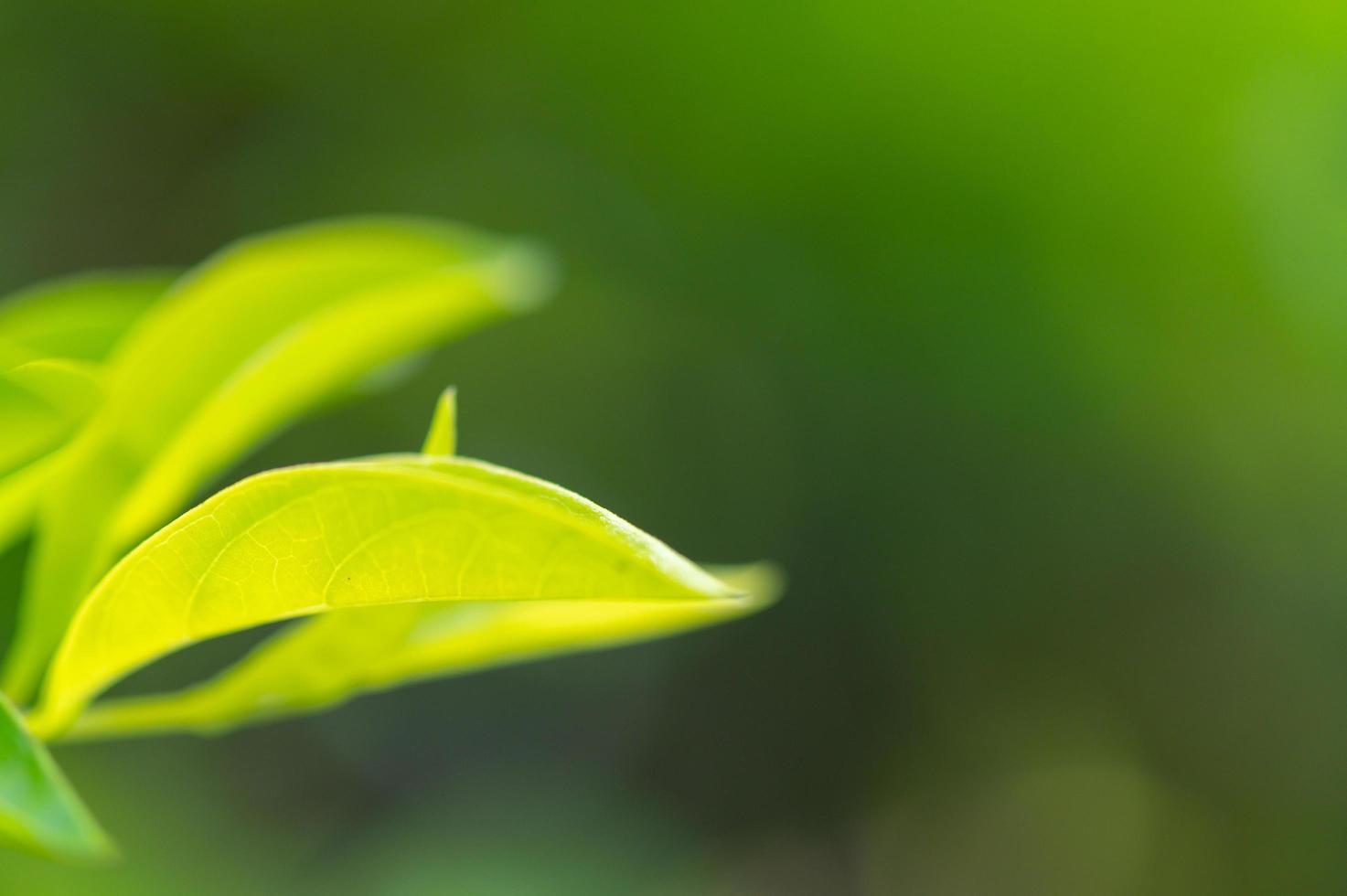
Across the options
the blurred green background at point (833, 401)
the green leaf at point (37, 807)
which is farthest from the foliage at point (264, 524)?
the blurred green background at point (833, 401)

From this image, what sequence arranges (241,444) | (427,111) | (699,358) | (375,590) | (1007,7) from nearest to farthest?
1. (375,590)
2. (241,444)
3. (1007,7)
4. (427,111)
5. (699,358)

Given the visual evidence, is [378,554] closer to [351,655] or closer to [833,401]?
[351,655]

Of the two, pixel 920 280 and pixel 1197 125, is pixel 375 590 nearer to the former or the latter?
pixel 920 280

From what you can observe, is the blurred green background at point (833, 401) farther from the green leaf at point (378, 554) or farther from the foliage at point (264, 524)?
the green leaf at point (378, 554)

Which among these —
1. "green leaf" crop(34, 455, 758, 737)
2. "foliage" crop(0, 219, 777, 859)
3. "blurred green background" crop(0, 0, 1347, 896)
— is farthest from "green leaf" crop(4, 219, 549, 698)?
"blurred green background" crop(0, 0, 1347, 896)

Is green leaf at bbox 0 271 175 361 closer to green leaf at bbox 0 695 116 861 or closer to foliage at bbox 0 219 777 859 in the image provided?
foliage at bbox 0 219 777 859

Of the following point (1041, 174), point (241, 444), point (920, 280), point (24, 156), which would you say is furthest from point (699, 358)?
point (241, 444)
